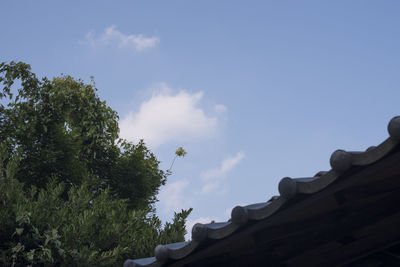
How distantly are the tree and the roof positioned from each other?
18.1ft

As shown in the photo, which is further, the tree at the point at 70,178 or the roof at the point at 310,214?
the tree at the point at 70,178

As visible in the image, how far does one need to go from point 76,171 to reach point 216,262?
9200 mm

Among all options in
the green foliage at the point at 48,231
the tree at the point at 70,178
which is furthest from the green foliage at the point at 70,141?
the green foliage at the point at 48,231

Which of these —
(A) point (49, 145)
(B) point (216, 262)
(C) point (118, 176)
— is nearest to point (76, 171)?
(A) point (49, 145)

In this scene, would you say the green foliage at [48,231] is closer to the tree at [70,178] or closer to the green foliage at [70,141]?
the tree at [70,178]

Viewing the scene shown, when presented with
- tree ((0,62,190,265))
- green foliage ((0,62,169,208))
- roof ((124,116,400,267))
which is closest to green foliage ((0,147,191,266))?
tree ((0,62,190,265))

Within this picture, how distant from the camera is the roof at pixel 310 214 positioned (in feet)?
6.12

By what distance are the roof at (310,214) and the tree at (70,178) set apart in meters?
5.51

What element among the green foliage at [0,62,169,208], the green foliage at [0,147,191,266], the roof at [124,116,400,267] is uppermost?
the green foliage at [0,62,169,208]

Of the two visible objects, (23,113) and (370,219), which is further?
(23,113)

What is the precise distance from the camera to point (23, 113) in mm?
12000

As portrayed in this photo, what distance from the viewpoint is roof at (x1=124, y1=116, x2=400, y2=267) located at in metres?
1.86

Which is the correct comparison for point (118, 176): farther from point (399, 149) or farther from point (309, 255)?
point (399, 149)

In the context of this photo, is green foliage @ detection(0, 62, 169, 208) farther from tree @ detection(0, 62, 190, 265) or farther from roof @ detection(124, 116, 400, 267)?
roof @ detection(124, 116, 400, 267)
